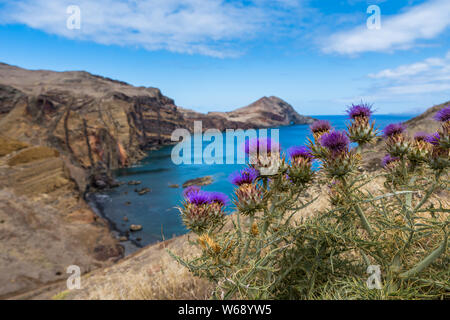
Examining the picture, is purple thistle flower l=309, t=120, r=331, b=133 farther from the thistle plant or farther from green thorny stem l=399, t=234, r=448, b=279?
green thorny stem l=399, t=234, r=448, b=279

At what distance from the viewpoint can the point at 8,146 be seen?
21938 mm

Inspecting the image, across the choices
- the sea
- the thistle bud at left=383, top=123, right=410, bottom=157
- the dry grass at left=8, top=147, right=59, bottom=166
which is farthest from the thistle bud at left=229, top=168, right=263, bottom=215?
the dry grass at left=8, top=147, right=59, bottom=166

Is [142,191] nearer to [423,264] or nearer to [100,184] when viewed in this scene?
[100,184]

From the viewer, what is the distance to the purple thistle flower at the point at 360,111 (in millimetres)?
2638

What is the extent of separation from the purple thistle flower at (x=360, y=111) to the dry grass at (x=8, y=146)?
87.1ft

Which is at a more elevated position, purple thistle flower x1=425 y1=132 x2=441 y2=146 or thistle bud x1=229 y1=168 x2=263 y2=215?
purple thistle flower x1=425 y1=132 x2=441 y2=146

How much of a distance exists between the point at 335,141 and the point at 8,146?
88.5 ft

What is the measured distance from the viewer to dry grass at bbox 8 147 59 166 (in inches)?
846

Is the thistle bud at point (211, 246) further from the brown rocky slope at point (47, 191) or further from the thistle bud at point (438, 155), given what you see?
the brown rocky slope at point (47, 191)

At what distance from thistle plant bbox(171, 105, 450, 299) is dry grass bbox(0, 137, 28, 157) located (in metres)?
25.6

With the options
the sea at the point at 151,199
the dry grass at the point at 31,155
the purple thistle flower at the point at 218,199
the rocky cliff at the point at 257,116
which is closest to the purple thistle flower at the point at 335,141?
the purple thistle flower at the point at 218,199
